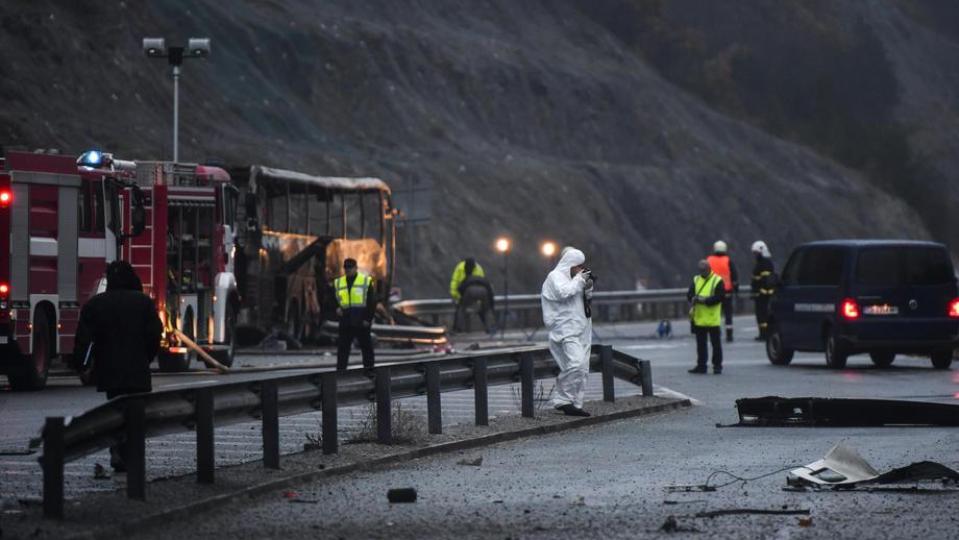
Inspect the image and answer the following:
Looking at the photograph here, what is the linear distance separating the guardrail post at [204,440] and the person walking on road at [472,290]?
3084cm

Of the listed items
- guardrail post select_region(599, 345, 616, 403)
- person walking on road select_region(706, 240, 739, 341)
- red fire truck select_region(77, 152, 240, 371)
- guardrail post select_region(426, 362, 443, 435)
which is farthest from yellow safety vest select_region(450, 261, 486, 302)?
guardrail post select_region(426, 362, 443, 435)

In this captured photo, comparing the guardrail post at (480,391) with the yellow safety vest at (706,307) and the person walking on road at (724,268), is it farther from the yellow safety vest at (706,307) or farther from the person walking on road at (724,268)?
the person walking on road at (724,268)

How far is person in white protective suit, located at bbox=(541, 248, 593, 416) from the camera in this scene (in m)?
19.8

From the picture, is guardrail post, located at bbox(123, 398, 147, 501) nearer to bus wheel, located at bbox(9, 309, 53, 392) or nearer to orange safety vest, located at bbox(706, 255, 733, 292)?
bus wheel, located at bbox(9, 309, 53, 392)

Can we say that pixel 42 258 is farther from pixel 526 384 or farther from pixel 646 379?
pixel 526 384

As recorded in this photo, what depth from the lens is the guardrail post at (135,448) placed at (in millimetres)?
11961

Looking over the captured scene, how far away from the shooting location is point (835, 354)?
→ 29.5 m

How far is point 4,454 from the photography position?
15.8 meters

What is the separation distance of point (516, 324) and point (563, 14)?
4372cm

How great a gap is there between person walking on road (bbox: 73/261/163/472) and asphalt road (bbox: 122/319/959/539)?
A: 4.81 feet

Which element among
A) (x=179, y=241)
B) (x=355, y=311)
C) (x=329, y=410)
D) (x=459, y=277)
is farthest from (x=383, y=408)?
(x=459, y=277)

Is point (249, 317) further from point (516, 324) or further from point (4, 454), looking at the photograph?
point (4, 454)

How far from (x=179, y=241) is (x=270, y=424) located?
52.6 ft

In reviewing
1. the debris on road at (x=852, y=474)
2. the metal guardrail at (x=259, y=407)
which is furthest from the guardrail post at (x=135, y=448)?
the debris on road at (x=852, y=474)
